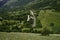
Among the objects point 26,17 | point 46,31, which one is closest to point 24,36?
point 46,31

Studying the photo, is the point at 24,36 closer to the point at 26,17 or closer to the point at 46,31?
the point at 46,31

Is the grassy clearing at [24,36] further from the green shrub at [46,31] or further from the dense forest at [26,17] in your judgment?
the dense forest at [26,17]

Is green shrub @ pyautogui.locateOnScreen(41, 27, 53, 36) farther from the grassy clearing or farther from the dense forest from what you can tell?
the grassy clearing

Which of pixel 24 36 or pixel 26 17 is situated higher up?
pixel 26 17

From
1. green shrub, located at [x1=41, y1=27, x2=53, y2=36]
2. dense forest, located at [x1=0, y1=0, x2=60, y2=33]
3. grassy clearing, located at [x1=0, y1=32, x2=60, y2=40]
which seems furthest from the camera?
dense forest, located at [x1=0, y1=0, x2=60, y2=33]

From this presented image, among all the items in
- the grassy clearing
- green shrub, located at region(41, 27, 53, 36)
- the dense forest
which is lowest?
the grassy clearing

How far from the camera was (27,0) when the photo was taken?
1609cm

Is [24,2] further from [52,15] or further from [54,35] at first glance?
[54,35]

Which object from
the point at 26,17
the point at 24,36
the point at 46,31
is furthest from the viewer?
the point at 26,17

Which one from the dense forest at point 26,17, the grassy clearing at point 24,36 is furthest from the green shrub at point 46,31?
the grassy clearing at point 24,36

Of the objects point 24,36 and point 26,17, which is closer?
point 24,36

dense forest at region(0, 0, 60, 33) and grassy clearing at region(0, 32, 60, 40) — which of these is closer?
grassy clearing at region(0, 32, 60, 40)

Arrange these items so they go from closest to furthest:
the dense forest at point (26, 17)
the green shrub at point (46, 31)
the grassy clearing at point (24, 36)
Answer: the grassy clearing at point (24, 36), the green shrub at point (46, 31), the dense forest at point (26, 17)

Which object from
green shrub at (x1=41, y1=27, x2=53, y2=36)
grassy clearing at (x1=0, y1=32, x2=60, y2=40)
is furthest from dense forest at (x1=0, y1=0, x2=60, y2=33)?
grassy clearing at (x1=0, y1=32, x2=60, y2=40)
